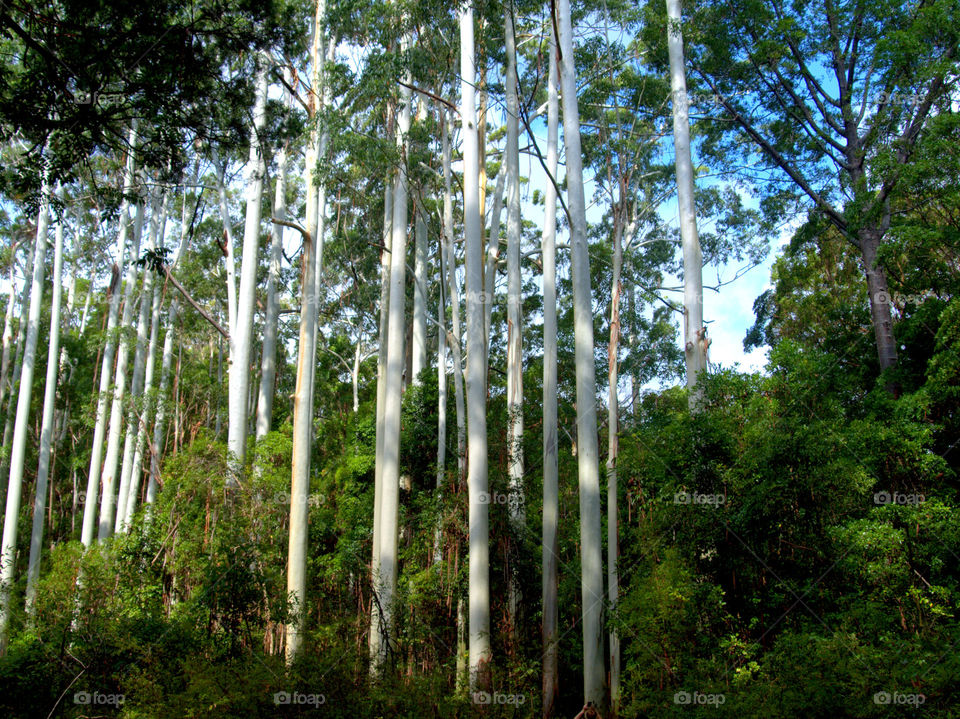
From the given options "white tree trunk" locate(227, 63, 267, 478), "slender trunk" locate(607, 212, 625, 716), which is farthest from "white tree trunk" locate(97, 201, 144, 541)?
"slender trunk" locate(607, 212, 625, 716)

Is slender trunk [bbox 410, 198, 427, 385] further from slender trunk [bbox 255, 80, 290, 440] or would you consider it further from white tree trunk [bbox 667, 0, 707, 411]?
white tree trunk [bbox 667, 0, 707, 411]

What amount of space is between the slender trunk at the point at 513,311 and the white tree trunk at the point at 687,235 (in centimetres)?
269

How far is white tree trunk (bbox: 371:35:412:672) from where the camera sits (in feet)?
36.9

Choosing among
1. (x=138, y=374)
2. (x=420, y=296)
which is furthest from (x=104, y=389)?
(x=420, y=296)

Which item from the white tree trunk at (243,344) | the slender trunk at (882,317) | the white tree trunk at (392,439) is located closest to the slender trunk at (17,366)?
the white tree trunk at (243,344)

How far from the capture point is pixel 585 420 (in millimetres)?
9125

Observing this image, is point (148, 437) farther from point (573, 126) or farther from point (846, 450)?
point (846, 450)

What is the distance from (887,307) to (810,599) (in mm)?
5796

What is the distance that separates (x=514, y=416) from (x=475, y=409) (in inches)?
110

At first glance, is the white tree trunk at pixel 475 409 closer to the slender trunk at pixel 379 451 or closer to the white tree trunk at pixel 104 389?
the slender trunk at pixel 379 451

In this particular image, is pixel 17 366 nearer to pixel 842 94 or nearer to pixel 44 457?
pixel 44 457

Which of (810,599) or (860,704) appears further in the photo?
(810,599)

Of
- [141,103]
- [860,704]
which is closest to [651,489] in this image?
[860,704]

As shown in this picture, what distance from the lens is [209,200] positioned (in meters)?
22.1
